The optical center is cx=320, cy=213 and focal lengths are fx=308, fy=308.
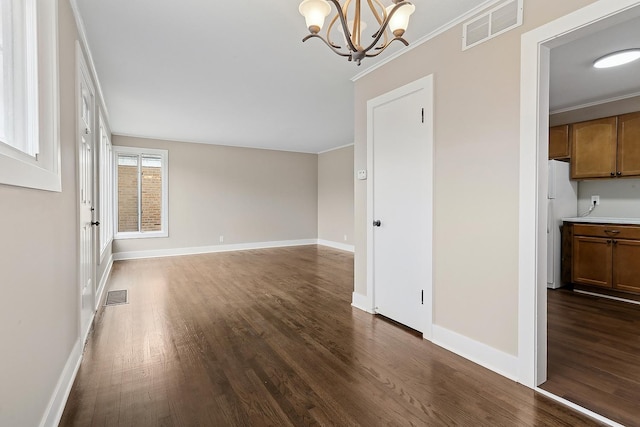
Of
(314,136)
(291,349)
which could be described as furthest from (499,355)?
(314,136)

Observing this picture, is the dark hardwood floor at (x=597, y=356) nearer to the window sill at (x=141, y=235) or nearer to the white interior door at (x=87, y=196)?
the white interior door at (x=87, y=196)

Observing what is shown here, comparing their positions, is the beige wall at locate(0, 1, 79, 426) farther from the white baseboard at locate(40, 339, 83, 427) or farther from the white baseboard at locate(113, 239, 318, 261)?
the white baseboard at locate(113, 239, 318, 261)

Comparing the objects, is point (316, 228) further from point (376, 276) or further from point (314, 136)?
point (376, 276)

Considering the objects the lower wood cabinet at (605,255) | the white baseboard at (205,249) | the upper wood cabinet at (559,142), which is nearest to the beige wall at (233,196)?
the white baseboard at (205,249)

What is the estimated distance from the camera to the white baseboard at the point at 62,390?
147 cm

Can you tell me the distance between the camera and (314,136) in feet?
20.4

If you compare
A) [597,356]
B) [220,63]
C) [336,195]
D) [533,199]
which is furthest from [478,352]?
[336,195]

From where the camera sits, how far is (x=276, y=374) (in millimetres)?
2012

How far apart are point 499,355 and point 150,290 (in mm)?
3866

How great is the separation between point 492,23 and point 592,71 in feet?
6.22

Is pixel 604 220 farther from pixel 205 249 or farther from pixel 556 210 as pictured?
pixel 205 249

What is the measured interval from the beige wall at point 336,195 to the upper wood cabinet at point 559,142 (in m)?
3.69

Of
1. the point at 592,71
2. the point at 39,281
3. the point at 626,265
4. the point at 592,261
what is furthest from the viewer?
the point at 592,261

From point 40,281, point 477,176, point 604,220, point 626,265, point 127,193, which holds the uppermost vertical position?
point 127,193
